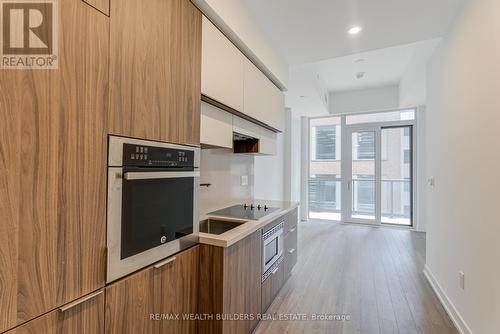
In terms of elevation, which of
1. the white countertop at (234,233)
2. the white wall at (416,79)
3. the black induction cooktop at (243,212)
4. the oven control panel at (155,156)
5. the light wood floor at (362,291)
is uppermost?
the white wall at (416,79)

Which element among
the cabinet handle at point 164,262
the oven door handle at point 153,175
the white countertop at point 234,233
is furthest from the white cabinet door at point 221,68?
the cabinet handle at point 164,262

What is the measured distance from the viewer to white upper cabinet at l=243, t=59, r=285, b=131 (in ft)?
7.44

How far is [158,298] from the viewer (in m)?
1.26

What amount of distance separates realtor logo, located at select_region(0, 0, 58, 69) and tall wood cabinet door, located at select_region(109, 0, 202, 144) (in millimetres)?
222

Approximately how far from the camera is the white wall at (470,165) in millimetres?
1610

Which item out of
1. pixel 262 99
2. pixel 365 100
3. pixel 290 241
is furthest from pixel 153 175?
pixel 365 100

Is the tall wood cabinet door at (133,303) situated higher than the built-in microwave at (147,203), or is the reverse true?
the built-in microwave at (147,203)

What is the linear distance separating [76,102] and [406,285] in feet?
11.9

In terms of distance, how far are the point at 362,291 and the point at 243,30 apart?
3035 millimetres

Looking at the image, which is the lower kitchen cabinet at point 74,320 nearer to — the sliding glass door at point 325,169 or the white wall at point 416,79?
the white wall at point 416,79

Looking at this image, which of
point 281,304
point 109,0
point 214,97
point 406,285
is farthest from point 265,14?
point 406,285

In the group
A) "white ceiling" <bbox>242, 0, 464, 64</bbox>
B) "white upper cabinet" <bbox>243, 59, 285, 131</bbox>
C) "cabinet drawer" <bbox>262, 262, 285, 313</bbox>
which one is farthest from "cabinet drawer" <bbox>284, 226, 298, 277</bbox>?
"white ceiling" <bbox>242, 0, 464, 64</bbox>

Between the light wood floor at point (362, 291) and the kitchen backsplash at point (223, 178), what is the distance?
1.20m

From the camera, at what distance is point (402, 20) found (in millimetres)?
2182
